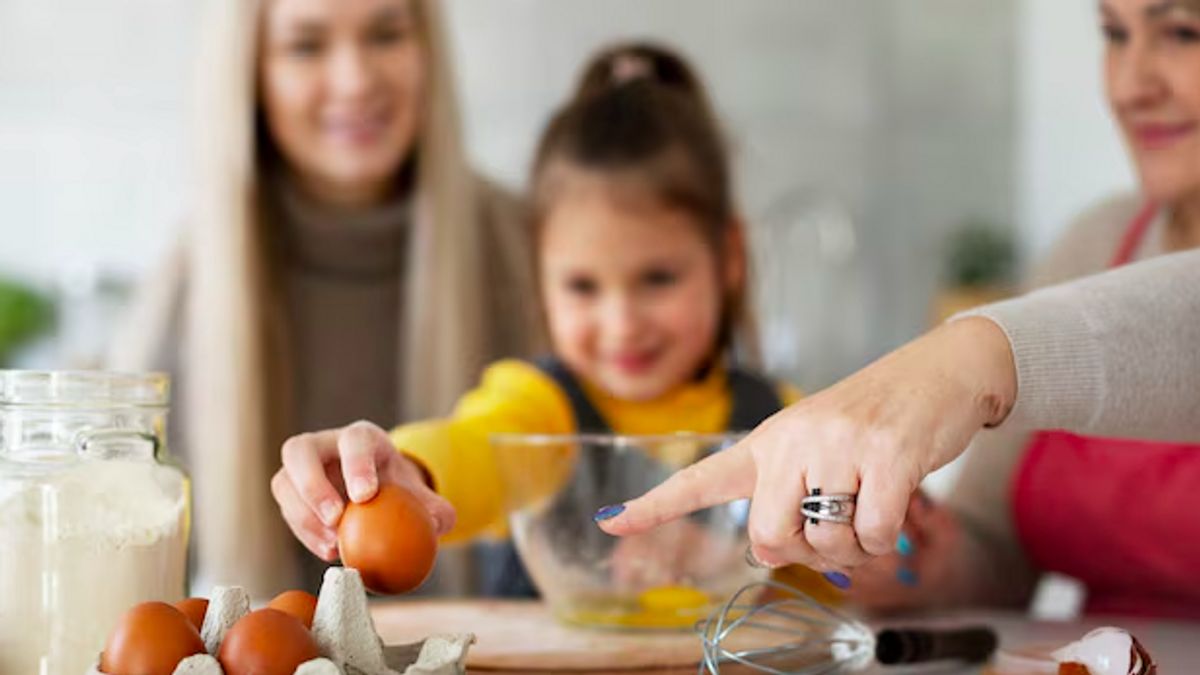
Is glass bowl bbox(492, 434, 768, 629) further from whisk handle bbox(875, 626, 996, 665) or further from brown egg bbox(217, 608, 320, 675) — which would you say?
brown egg bbox(217, 608, 320, 675)

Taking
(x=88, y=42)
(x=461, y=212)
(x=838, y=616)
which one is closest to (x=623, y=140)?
(x=461, y=212)

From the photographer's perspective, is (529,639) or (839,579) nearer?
(839,579)

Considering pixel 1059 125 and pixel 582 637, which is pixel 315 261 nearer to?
pixel 582 637

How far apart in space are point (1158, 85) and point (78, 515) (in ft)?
2.76

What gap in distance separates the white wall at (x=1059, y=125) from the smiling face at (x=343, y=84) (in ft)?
7.11

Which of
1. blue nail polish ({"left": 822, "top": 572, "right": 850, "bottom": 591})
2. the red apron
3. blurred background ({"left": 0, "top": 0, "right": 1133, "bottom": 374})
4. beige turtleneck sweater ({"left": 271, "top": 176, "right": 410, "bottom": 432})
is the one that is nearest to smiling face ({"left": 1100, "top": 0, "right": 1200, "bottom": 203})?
the red apron

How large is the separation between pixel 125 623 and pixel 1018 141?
427 cm

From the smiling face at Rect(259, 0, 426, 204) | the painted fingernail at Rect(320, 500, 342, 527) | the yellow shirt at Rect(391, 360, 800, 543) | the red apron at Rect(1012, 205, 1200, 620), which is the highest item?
the smiling face at Rect(259, 0, 426, 204)

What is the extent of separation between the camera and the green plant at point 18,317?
11.3 ft

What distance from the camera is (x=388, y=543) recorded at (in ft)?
2.08

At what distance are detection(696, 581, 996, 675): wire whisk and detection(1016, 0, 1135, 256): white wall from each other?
2669 mm

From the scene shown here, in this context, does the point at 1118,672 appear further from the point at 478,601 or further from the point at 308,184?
the point at 308,184

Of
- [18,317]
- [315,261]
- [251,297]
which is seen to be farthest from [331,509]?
[18,317]

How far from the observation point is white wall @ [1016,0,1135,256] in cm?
348
